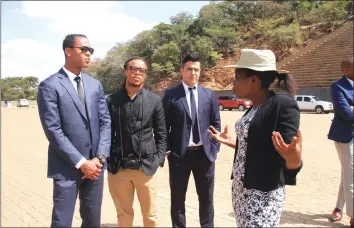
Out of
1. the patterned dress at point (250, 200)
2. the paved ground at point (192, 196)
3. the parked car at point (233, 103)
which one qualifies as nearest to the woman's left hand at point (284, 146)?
the patterned dress at point (250, 200)

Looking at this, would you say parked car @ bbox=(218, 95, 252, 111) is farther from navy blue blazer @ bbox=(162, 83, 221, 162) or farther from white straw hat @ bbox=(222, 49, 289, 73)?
white straw hat @ bbox=(222, 49, 289, 73)

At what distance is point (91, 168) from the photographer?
3.06 metres

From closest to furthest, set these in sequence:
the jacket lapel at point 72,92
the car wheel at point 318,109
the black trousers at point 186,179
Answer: the jacket lapel at point 72,92 < the black trousers at point 186,179 < the car wheel at point 318,109

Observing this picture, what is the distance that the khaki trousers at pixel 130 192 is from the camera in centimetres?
362

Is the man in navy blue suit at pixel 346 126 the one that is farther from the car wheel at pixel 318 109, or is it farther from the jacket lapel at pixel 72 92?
the car wheel at pixel 318 109

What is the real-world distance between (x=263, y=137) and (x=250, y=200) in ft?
1.43

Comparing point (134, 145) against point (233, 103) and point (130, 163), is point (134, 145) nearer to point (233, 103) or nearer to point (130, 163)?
point (130, 163)

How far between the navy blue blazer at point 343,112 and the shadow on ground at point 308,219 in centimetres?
109

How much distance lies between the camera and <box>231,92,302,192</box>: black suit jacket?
2.23m

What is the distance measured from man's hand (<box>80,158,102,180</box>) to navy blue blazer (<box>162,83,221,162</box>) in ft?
3.37

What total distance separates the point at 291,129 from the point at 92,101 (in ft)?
6.07

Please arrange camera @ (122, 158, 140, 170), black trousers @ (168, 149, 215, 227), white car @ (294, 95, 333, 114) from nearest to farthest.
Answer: camera @ (122, 158, 140, 170)
black trousers @ (168, 149, 215, 227)
white car @ (294, 95, 333, 114)

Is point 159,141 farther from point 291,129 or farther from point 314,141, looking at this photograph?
point 314,141

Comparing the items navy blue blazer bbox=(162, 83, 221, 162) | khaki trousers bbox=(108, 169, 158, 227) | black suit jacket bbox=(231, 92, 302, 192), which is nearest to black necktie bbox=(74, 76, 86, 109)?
khaki trousers bbox=(108, 169, 158, 227)
